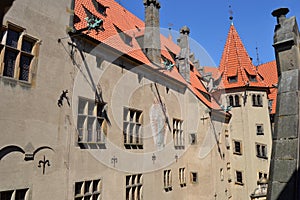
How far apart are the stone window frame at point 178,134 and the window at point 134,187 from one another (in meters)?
4.32

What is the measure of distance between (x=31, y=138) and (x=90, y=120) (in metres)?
2.51

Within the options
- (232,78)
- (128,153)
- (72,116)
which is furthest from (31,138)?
(232,78)

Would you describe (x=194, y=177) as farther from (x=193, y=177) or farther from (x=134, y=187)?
(x=134, y=187)

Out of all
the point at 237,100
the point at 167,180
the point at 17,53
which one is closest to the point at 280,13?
the point at 17,53

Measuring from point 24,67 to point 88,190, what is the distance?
14.1 feet

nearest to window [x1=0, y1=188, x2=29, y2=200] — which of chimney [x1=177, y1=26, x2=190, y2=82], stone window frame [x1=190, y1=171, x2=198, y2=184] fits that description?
stone window frame [x1=190, y1=171, x2=198, y2=184]

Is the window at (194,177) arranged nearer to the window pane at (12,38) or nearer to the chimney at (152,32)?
the chimney at (152,32)

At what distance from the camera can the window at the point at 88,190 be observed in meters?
7.73

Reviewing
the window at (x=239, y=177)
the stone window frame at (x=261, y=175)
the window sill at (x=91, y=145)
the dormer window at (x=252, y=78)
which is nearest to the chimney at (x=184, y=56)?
the dormer window at (x=252, y=78)

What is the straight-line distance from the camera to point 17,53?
6.34 metres

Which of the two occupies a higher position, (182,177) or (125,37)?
(125,37)

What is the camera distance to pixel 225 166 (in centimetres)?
1919

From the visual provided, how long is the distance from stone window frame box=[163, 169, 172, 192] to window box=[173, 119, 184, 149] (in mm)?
1729

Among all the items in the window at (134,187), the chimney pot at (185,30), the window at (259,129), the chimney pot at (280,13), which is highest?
the chimney pot at (185,30)
